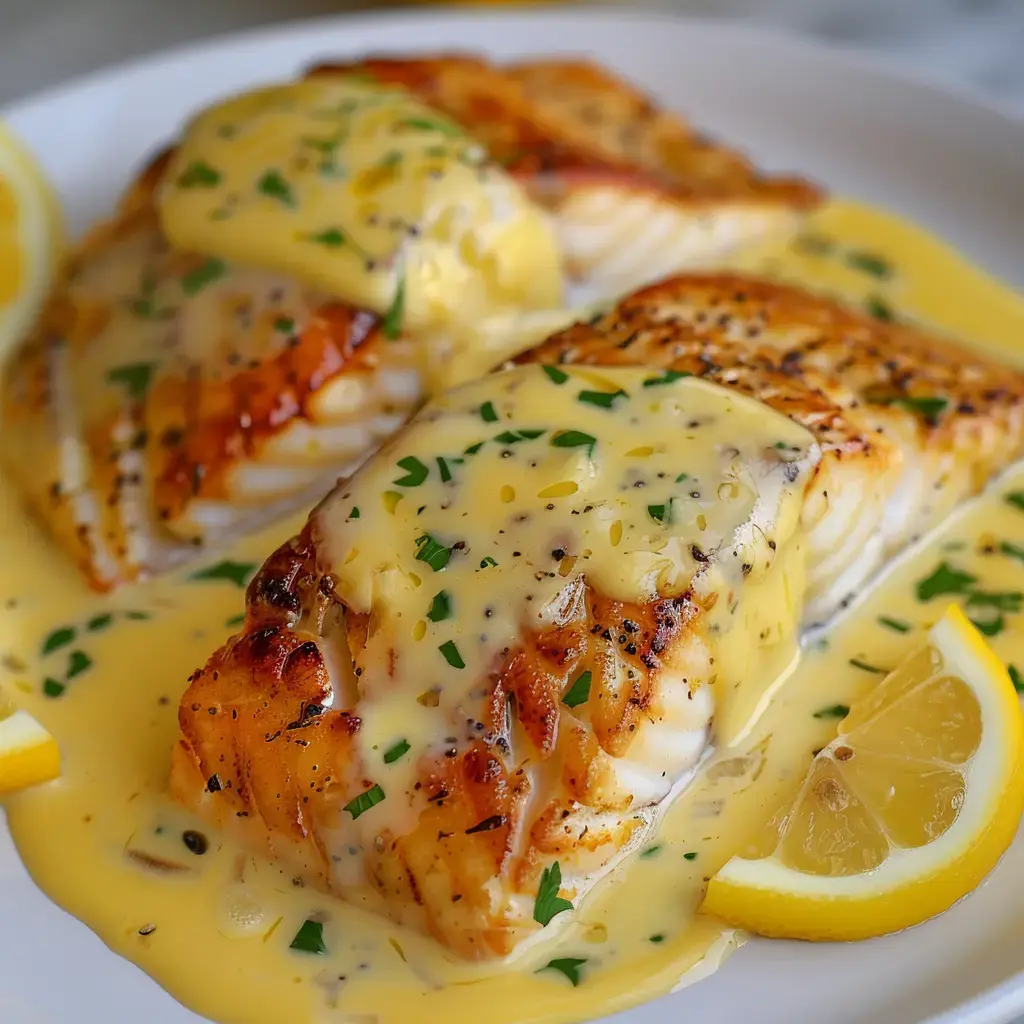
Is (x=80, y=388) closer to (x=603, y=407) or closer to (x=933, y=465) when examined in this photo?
(x=603, y=407)

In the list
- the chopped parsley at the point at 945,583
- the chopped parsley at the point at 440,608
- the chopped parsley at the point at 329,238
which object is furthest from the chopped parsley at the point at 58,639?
the chopped parsley at the point at 945,583

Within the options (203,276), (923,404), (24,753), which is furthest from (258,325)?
(923,404)

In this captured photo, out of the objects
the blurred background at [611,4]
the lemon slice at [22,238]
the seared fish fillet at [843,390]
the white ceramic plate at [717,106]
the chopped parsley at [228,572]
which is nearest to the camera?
the seared fish fillet at [843,390]

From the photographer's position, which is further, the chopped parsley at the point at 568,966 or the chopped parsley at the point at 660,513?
the chopped parsley at the point at 660,513

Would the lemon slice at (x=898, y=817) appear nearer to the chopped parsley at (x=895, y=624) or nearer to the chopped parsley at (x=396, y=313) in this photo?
the chopped parsley at (x=895, y=624)

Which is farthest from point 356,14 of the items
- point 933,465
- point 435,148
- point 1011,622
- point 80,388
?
point 1011,622

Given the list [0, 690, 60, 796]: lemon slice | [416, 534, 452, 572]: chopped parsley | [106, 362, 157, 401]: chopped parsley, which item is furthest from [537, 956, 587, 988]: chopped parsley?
[106, 362, 157, 401]: chopped parsley

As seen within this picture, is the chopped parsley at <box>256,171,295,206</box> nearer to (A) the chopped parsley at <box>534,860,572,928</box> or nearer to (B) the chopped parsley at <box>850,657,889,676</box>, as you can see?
(B) the chopped parsley at <box>850,657,889,676</box>
